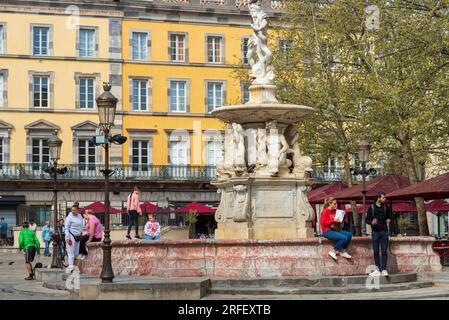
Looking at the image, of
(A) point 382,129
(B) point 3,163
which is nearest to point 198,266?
(A) point 382,129

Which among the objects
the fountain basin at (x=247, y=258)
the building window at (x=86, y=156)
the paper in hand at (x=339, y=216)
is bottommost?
the fountain basin at (x=247, y=258)

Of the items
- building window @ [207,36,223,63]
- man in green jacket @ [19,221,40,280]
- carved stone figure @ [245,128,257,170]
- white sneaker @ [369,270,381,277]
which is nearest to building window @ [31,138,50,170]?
building window @ [207,36,223,63]

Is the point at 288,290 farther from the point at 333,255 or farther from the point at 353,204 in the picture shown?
the point at 353,204

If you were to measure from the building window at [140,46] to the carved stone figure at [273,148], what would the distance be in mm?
36620

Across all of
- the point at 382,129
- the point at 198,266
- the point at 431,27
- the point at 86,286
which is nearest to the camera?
the point at 86,286

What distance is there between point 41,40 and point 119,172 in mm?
8626

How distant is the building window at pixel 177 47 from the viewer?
190ft

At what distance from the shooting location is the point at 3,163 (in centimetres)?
5462

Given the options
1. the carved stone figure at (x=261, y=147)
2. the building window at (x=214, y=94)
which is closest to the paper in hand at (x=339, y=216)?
the carved stone figure at (x=261, y=147)

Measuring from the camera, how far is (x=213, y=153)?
58156 mm

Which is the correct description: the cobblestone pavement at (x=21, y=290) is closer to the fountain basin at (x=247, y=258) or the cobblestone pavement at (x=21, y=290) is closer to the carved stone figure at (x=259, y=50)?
the fountain basin at (x=247, y=258)

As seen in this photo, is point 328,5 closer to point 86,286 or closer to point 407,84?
point 407,84

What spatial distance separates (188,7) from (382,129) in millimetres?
26575

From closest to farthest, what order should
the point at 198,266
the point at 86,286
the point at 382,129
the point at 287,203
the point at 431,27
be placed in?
the point at 86,286, the point at 198,266, the point at 287,203, the point at 431,27, the point at 382,129
